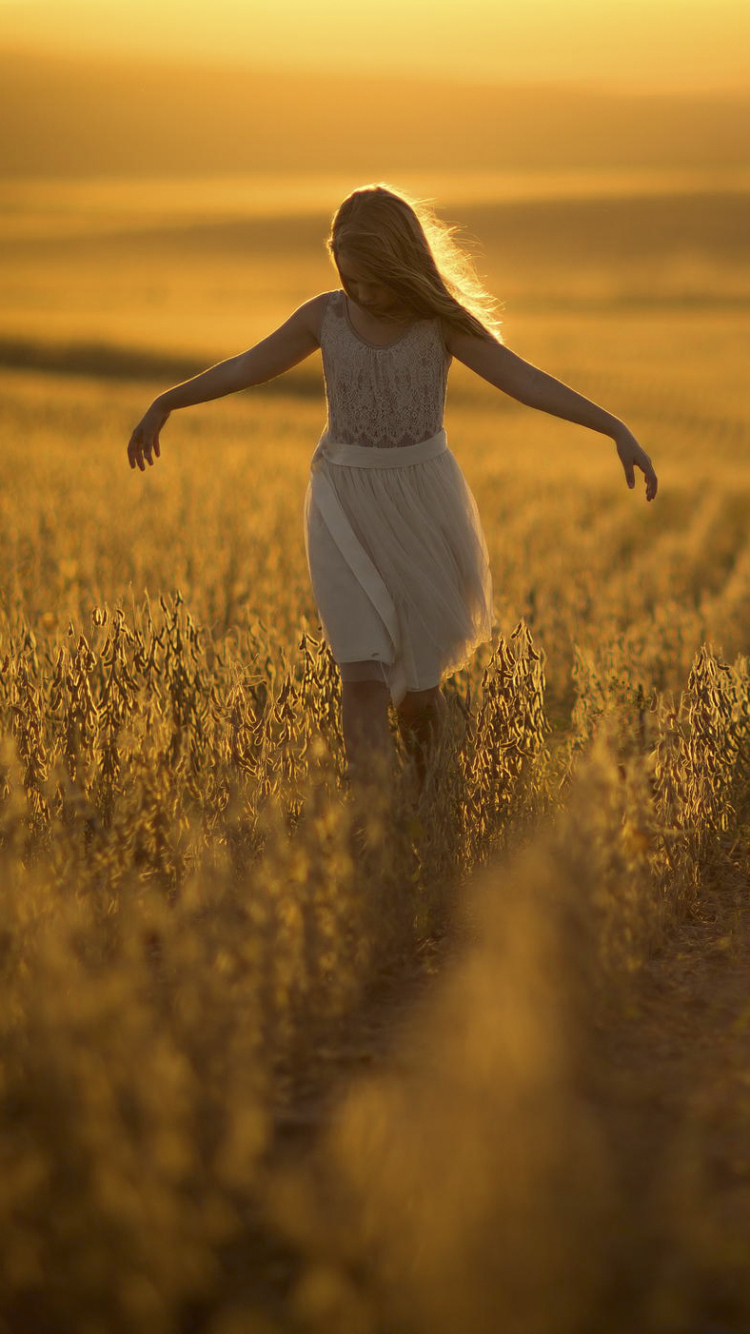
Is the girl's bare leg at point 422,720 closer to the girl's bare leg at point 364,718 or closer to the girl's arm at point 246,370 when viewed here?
the girl's bare leg at point 364,718

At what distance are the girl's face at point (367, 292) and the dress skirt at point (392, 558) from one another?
1.16 feet

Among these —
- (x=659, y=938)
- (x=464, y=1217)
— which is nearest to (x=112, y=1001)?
(x=464, y=1217)

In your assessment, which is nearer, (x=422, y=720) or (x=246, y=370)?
(x=246, y=370)

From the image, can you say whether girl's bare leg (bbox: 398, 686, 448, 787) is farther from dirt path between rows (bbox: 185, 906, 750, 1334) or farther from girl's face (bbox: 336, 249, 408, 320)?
girl's face (bbox: 336, 249, 408, 320)

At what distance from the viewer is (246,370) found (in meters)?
3.99

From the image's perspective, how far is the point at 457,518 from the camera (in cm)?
394

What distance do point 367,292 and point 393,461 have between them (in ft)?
1.46

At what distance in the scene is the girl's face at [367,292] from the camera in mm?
3682

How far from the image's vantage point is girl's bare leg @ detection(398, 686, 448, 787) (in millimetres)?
4027

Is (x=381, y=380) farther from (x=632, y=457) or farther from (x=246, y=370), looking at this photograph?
(x=632, y=457)

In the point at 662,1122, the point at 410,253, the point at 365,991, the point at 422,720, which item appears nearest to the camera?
the point at 662,1122

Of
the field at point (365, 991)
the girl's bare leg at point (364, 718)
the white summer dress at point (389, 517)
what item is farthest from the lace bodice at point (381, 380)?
the field at point (365, 991)

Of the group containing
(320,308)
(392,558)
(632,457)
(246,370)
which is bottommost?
(392,558)

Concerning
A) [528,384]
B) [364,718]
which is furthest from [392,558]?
[528,384]
